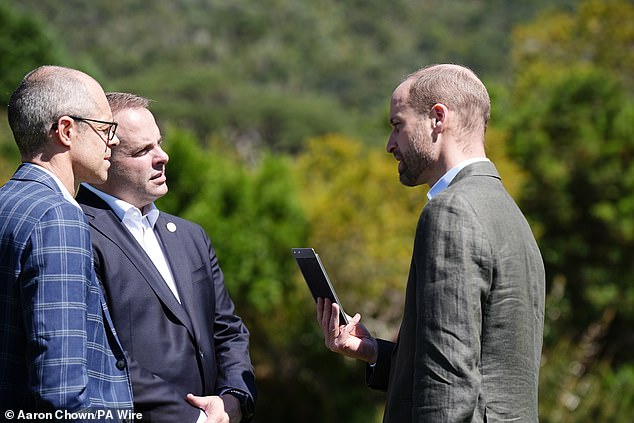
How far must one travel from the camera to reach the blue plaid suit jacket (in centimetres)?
239

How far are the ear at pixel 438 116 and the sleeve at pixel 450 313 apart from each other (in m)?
0.33

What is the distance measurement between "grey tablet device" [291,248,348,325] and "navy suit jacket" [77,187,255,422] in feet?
1.52

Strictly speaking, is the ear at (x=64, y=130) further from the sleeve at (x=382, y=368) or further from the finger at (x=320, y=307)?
the sleeve at (x=382, y=368)

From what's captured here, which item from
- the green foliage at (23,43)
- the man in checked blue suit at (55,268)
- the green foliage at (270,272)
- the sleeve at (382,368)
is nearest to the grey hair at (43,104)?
the man in checked blue suit at (55,268)

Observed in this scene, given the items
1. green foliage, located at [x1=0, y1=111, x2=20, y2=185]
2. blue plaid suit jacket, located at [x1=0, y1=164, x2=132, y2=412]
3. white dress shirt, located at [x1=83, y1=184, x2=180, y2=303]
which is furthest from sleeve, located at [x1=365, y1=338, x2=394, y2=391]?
green foliage, located at [x1=0, y1=111, x2=20, y2=185]

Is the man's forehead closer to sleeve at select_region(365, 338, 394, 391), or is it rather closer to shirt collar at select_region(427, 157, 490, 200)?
shirt collar at select_region(427, 157, 490, 200)

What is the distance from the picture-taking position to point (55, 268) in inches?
95.7

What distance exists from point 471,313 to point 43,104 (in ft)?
4.85

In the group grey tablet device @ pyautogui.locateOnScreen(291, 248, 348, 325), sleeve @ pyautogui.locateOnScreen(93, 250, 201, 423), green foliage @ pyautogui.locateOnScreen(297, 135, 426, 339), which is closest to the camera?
sleeve @ pyautogui.locateOnScreen(93, 250, 201, 423)

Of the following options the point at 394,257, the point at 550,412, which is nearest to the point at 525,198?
the point at 394,257

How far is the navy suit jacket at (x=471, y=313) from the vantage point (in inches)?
99.9

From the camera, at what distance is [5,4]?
1555cm

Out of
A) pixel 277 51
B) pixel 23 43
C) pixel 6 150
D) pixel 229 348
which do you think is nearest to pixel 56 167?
pixel 229 348

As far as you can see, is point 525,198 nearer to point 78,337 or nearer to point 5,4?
point 5,4
